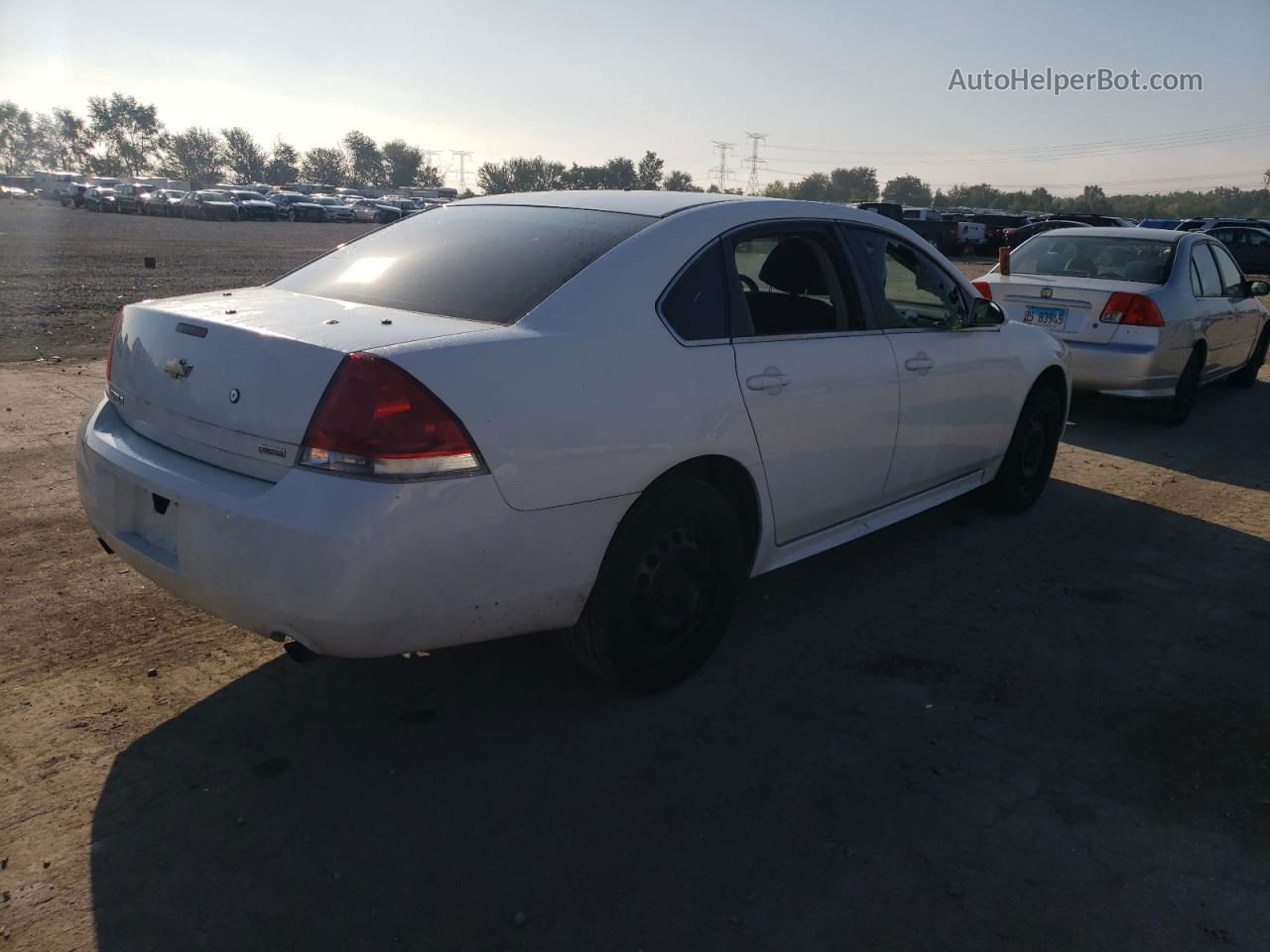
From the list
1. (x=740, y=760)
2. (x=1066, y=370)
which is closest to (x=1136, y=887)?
(x=740, y=760)

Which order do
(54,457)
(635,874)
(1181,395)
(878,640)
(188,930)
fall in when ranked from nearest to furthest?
1. (188,930)
2. (635,874)
3. (878,640)
4. (54,457)
5. (1181,395)

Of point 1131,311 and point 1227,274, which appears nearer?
point 1131,311

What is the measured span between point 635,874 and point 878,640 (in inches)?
71.4

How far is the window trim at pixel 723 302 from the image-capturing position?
3.34 metres

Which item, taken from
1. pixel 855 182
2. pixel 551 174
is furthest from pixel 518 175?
pixel 855 182

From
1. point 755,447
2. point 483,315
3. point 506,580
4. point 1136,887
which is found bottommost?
point 1136,887

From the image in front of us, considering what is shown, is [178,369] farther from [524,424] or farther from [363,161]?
[363,161]

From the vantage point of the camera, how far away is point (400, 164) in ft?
488

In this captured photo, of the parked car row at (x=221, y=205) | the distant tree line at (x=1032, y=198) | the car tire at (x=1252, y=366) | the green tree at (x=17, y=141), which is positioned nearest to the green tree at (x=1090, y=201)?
the distant tree line at (x=1032, y=198)

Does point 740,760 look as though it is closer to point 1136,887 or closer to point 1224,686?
point 1136,887

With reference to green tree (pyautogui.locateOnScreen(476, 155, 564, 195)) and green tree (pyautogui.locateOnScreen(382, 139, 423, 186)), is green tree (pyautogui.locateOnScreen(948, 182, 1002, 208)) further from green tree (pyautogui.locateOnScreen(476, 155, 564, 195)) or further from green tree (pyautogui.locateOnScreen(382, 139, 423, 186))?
green tree (pyautogui.locateOnScreen(382, 139, 423, 186))

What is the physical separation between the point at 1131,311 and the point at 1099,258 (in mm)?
920

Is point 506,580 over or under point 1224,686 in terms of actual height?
over

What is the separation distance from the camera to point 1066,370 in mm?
5957
